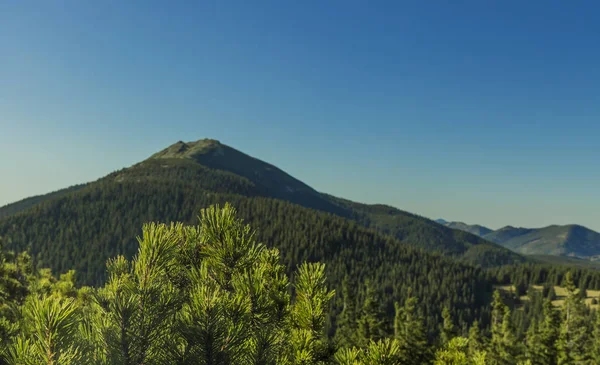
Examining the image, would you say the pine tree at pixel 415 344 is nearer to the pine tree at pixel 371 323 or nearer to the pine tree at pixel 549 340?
the pine tree at pixel 371 323

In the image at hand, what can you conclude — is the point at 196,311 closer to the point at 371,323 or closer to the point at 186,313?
the point at 186,313

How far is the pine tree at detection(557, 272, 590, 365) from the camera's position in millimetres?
45750

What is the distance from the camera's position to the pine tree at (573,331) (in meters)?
45.8

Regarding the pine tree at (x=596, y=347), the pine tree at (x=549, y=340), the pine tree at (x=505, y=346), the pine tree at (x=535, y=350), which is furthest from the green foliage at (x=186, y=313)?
the pine tree at (x=596, y=347)

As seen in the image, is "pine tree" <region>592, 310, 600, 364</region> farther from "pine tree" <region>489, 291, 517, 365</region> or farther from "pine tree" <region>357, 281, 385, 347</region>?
"pine tree" <region>357, 281, 385, 347</region>

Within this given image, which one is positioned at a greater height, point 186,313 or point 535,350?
point 186,313

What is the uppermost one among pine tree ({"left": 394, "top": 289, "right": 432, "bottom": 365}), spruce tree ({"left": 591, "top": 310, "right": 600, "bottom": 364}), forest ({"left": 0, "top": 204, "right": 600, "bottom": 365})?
forest ({"left": 0, "top": 204, "right": 600, "bottom": 365})

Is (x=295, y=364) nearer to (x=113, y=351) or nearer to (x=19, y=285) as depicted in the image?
(x=113, y=351)

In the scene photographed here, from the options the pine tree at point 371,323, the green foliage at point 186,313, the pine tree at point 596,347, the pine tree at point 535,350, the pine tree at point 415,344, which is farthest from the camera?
the pine tree at point 535,350

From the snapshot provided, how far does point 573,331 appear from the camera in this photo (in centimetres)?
5131

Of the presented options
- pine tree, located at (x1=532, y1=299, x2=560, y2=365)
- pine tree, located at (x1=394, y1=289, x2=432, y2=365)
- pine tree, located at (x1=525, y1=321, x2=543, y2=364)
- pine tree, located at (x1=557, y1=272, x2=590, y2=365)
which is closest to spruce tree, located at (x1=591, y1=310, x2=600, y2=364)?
pine tree, located at (x1=557, y1=272, x2=590, y2=365)

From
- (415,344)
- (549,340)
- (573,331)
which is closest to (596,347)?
(573,331)

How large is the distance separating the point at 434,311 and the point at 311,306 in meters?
184

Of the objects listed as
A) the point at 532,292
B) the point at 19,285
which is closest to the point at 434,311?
the point at 532,292
